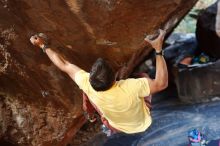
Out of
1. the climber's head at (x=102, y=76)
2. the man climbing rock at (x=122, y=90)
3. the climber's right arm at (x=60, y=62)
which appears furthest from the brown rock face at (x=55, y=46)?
the climber's head at (x=102, y=76)

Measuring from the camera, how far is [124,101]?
272 cm

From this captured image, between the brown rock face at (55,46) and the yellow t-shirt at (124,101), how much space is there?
0.64 metres

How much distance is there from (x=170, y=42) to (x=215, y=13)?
1.28 m

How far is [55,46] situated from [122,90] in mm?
1045

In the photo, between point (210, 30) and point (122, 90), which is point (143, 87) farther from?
point (210, 30)

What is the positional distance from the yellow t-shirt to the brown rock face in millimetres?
641

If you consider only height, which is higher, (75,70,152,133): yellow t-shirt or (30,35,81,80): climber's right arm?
(30,35,81,80): climber's right arm

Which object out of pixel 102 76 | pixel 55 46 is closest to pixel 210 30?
pixel 55 46

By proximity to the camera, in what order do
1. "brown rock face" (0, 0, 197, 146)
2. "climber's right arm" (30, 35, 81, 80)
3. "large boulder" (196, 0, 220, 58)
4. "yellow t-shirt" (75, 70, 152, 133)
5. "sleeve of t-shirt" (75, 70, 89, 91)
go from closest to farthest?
"yellow t-shirt" (75, 70, 152, 133) < "sleeve of t-shirt" (75, 70, 89, 91) < "climber's right arm" (30, 35, 81, 80) < "brown rock face" (0, 0, 197, 146) < "large boulder" (196, 0, 220, 58)

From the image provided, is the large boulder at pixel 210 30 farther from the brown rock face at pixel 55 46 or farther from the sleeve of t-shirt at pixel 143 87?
the sleeve of t-shirt at pixel 143 87

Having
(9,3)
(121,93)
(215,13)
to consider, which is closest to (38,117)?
(9,3)

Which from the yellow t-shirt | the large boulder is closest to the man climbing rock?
the yellow t-shirt

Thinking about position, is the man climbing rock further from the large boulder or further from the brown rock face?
the large boulder

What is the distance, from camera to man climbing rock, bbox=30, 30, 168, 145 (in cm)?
262
